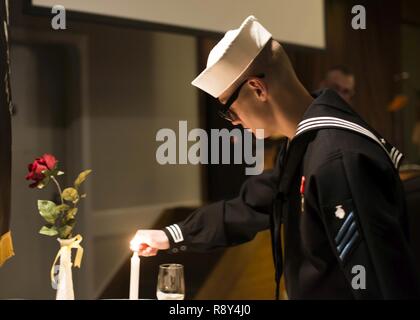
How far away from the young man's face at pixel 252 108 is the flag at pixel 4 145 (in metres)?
0.58

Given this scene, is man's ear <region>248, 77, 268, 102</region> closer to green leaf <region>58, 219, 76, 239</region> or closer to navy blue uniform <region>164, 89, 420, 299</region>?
navy blue uniform <region>164, 89, 420, 299</region>

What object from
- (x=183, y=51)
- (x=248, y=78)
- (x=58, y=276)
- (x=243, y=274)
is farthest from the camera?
(x=183, y=51)

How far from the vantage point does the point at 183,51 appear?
8.84 ft

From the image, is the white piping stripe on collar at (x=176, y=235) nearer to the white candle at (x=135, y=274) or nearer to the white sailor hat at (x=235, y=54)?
the white candle at (x=135, y=274)

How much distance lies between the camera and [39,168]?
1.43 m

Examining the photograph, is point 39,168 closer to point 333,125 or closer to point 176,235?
point 176,235

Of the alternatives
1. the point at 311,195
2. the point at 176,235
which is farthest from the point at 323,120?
the point at 176,235

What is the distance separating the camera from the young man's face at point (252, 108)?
4.37 feet

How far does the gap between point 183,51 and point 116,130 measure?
480 millimetres

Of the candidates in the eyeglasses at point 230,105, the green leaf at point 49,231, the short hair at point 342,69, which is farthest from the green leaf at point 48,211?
the short hair at point 342,69

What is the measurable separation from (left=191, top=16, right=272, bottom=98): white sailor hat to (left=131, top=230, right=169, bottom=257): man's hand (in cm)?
41

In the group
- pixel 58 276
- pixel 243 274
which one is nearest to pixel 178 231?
pixel 58 276

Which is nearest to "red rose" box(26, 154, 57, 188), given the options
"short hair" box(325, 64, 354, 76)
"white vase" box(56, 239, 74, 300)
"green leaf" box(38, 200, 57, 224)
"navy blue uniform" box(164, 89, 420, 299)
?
"green leaf" box(38, 200, 57, 224)
